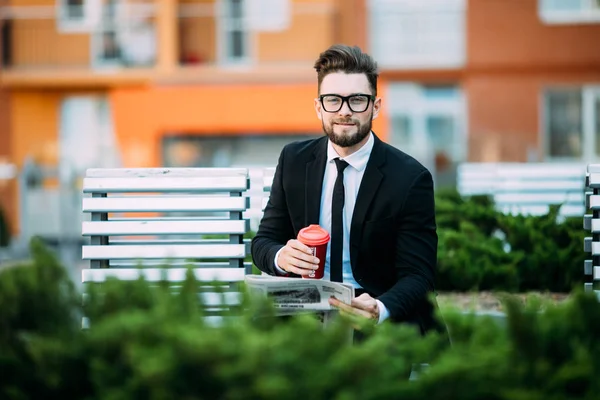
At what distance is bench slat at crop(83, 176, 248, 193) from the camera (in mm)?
4770

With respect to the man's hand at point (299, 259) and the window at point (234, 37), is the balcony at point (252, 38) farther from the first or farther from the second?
the man's hand at point (299, 259)

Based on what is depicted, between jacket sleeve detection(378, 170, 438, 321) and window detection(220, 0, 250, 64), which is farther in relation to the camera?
window detection(220, 0, 250, 64)

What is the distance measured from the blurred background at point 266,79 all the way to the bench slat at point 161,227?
18.7 metres

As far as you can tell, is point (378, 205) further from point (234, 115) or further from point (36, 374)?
point (234, 115)

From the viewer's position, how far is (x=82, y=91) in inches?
1079

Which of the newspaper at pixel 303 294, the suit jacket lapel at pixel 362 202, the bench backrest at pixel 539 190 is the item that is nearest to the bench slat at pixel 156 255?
the suit jacket lapel at pixel 362 202

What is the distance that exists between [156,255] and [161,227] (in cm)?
12

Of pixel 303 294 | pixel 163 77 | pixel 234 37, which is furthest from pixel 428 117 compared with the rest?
pixel 303 294

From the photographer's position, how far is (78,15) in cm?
2761

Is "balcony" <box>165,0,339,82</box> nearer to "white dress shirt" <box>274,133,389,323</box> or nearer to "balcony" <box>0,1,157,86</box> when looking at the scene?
"balcony" <box>0,1,157,86</box>

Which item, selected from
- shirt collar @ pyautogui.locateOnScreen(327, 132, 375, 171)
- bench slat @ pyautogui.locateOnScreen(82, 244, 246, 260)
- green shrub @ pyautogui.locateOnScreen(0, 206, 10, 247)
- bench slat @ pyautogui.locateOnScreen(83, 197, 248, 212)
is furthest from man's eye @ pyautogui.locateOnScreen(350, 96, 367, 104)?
green shrub @ pyautogui.locateOnScreen(0, 206, 10, 247)

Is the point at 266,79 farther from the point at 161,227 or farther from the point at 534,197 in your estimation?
the point at 161,227

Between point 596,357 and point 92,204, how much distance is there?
2706 mm

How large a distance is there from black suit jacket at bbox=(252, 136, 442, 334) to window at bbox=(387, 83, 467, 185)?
2118 centimetres
